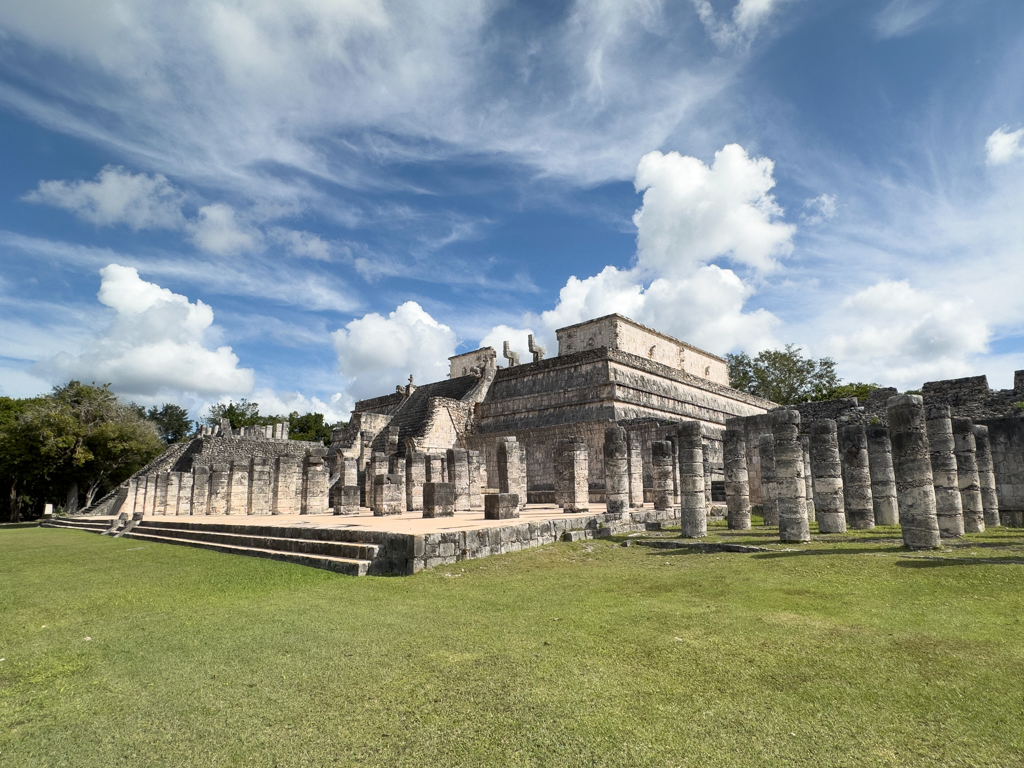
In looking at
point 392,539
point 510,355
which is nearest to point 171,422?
point 510,355

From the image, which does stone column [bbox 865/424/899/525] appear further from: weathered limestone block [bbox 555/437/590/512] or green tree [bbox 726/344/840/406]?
green tree [bbox 726/344/840/406]

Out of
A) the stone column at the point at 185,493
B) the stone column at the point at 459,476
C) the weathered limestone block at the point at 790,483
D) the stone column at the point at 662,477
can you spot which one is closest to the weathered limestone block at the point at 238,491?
the stone column at the point at 185,493

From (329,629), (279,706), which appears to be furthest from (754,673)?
(329,629)

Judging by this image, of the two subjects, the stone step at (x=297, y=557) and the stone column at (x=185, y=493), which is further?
the stone column at (x=185, y=493)

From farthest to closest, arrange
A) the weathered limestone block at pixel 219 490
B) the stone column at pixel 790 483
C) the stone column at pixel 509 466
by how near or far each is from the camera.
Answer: the weathered limestone block at pixel 219 490, the stone column at pixel 509 466, the stone column at pixel 790 483

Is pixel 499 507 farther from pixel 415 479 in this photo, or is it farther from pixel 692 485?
pixel 415 479

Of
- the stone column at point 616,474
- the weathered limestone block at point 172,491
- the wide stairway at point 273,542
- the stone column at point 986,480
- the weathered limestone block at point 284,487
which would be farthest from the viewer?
the weathered limestone block at point 172,491

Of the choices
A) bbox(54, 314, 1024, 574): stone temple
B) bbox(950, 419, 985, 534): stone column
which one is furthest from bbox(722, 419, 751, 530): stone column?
bbox(950, 419, 985, 534): stone column

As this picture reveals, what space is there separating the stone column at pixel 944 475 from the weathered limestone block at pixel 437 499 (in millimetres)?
9103

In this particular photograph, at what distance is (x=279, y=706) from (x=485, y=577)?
13.6ft

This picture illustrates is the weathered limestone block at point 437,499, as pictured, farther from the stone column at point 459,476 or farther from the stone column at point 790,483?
the stone column at point 790,483

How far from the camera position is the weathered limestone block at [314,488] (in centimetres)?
1734

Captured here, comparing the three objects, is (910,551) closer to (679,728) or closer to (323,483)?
(679,728)

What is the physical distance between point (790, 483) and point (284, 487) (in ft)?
50.8
